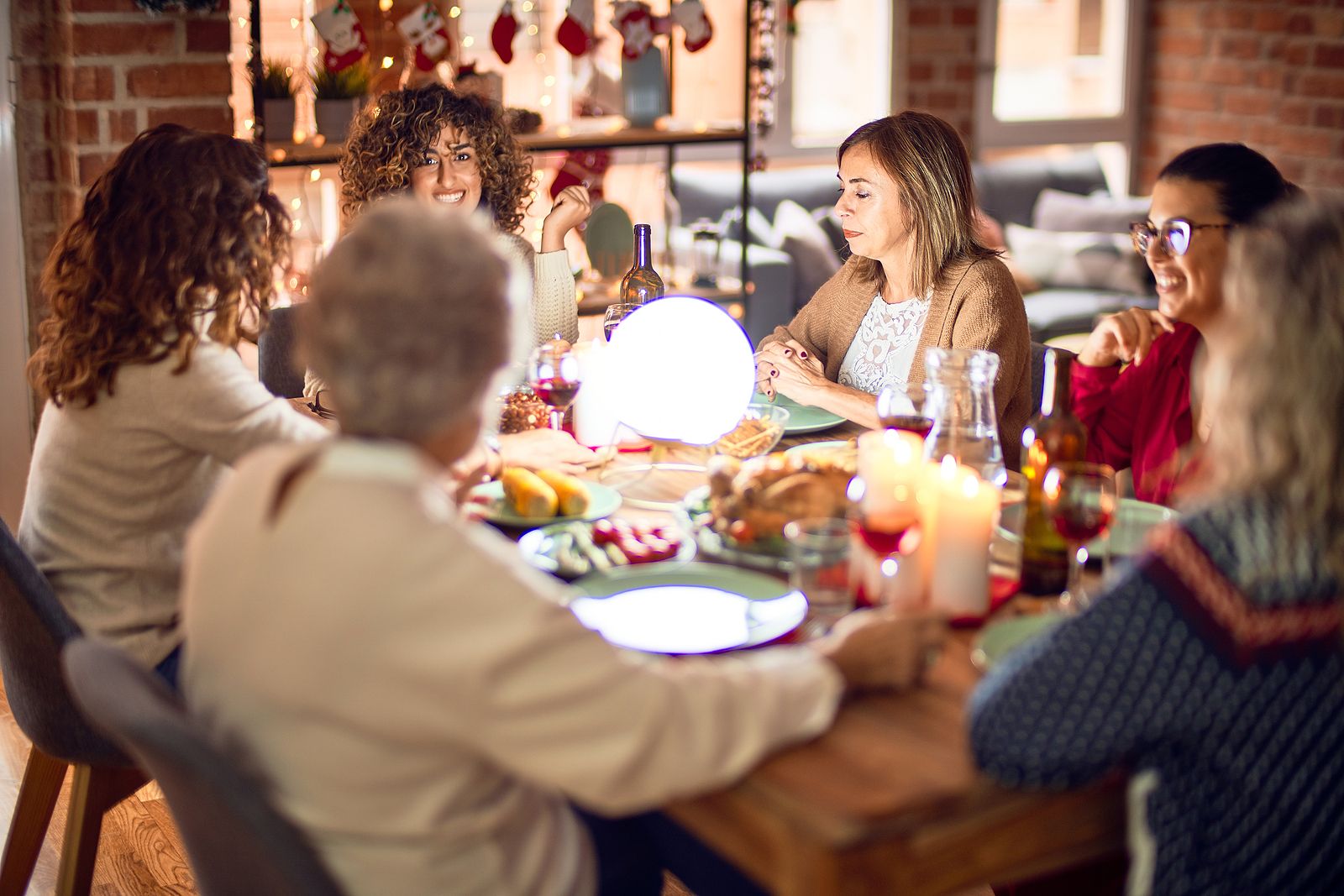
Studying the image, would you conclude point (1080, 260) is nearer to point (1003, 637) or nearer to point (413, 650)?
point (1003, 637)

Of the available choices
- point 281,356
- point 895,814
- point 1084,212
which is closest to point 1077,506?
point 895,814

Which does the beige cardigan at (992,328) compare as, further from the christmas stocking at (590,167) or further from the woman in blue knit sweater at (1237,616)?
the christmas stocking at (590,167)

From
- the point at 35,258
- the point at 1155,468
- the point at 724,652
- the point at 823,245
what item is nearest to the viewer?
the point at 724,652

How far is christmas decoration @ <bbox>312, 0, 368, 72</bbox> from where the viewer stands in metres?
3.20

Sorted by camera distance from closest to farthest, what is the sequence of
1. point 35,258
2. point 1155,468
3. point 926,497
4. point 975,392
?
point 926,497 → point 975,392 → point 1155,468 → point 35,258

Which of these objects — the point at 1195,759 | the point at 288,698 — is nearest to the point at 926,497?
the point at 1195,759

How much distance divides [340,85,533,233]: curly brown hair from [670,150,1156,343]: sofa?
1607 mm

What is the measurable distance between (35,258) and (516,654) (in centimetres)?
237

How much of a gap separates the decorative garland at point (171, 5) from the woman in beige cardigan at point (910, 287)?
1.32m

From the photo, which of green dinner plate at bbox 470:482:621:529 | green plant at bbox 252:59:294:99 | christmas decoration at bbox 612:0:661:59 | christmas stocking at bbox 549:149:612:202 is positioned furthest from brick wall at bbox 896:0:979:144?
green dinner plate at bbox 470:482:621:529

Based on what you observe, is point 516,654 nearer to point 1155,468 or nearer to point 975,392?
point 975,392

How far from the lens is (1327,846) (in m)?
1.20

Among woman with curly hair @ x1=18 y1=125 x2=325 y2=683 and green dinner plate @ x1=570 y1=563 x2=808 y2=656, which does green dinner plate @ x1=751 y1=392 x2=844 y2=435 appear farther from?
woman with curly hair @ x1=18 y1=125 x2=325 y2=683

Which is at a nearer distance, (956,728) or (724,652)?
(956,728)
